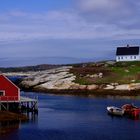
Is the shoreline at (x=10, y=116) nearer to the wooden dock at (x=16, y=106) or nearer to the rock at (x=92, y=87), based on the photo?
the wooden dock at (x=16, y=106)

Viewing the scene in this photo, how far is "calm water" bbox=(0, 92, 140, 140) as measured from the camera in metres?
72.8

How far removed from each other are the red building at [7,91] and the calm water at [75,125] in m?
5.36

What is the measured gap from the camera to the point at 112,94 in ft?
479

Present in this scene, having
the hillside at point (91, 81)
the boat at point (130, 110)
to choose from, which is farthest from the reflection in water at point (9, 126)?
the hillside at point (91, 81)

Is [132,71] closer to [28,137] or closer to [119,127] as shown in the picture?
[119,127]

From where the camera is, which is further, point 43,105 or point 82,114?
point 43,105

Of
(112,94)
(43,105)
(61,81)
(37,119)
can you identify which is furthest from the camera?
(61,81)

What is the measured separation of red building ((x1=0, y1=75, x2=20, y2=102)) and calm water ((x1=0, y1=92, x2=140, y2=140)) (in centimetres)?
536

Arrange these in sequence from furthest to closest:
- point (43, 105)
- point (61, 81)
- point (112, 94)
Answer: point (61, 81) < point (112, 94) < point (43, 105)

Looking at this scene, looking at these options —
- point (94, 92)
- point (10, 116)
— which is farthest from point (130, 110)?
point (94, 92)

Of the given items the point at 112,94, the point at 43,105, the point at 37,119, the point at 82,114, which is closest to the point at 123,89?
the point at 112,94

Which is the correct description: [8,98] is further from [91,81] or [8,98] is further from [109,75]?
[109,75]

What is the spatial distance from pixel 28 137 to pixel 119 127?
16.5 m

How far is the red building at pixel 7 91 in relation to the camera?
301ft
